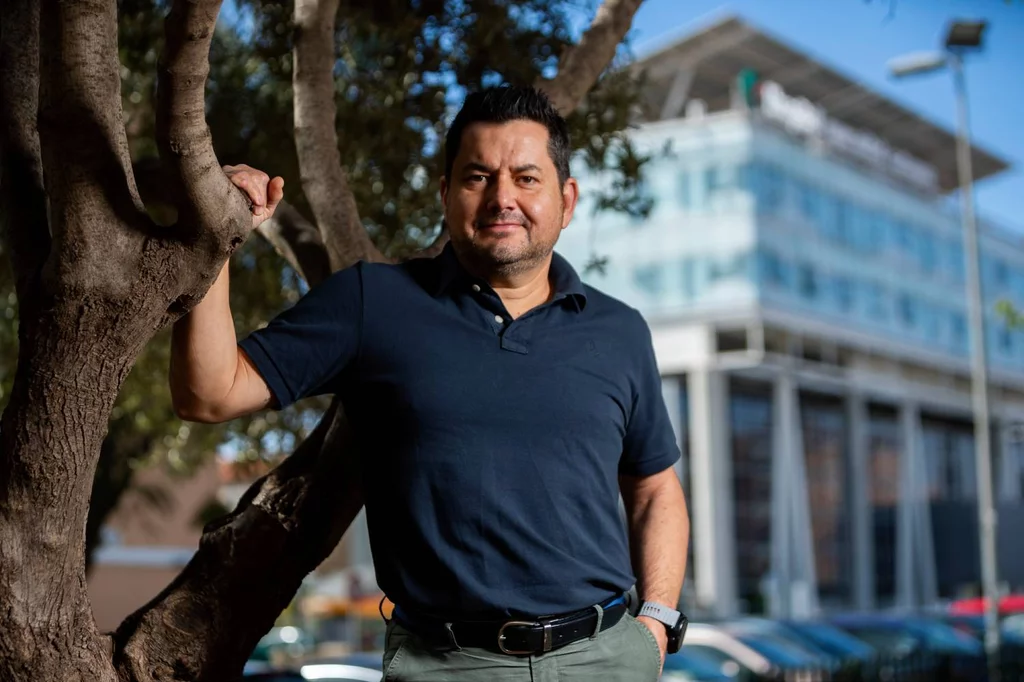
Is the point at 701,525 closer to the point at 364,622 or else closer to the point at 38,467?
the point at 364,622

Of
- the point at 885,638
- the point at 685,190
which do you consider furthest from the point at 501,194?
the point at 685,190

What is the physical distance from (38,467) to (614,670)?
4.57 feet

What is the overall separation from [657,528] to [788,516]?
43.7 m

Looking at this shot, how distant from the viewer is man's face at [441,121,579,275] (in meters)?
A: 3.22

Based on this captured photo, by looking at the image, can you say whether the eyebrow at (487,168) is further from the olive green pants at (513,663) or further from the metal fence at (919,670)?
the metal fence at (919,670)

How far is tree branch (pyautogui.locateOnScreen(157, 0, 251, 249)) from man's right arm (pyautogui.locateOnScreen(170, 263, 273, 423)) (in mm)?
130

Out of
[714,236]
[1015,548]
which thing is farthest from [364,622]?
[1015,548]

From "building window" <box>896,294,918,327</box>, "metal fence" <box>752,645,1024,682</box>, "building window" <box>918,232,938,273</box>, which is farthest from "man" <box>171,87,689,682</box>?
"building window" <box>918,232,938,273</box>

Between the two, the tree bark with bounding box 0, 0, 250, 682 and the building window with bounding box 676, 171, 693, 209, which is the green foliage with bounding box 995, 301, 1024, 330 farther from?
the building window with bounding box 676, 171, 693, 209

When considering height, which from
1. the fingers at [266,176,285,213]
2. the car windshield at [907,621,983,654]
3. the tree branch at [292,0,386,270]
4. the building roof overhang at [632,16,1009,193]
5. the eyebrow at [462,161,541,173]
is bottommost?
the car windshield at [907,621,983,654]

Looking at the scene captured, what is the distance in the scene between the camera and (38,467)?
9.98ft

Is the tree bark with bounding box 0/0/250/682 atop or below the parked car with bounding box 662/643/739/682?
atop

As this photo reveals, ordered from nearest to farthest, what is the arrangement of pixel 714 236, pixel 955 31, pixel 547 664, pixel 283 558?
pixel 547 664 < pixel 283 558 < pixel 955 31 < pixel 714 236

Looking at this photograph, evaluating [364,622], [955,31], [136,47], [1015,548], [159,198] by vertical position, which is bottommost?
[364,622]
